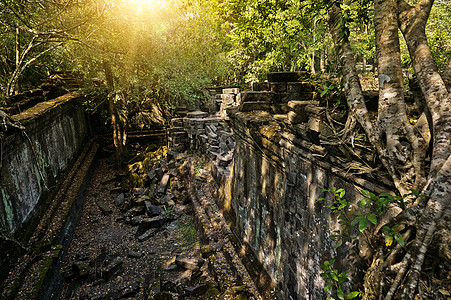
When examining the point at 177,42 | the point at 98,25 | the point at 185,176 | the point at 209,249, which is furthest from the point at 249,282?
the point at 177,42

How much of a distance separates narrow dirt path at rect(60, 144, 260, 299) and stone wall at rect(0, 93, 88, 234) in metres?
1.80

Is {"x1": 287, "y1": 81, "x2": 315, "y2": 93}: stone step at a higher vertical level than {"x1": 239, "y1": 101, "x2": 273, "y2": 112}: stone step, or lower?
higher

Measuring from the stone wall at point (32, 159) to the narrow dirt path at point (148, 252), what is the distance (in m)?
1.80

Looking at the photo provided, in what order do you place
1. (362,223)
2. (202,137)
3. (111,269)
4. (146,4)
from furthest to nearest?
(202,137)
(146,4)
(111,269)
(362,223)

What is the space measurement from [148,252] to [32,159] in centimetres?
379

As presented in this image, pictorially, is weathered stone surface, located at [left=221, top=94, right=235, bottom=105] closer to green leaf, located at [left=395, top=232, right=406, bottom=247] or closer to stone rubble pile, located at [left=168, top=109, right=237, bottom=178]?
stone rubble pile, located at [left=168, top=109, right=237, bottom=178]

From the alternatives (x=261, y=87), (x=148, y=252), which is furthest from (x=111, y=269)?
(x=261, y=87)

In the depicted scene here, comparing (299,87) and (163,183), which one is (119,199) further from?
(299,87)

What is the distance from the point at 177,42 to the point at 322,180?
35.8 ft

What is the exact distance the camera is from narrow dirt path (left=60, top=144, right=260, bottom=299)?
563 cm

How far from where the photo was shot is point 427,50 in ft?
7.52

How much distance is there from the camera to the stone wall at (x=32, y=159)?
5.22 metres

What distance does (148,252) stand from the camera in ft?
24.1

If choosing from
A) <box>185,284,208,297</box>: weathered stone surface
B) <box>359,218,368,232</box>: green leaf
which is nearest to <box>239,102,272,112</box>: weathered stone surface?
<box>185,284,208,297</box>: weathered stone surface
